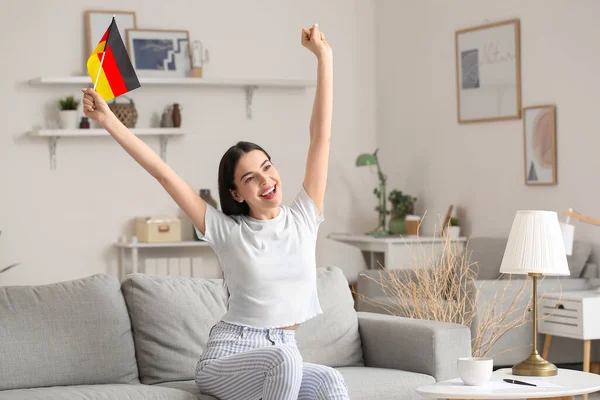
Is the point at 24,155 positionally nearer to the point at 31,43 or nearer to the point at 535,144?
the point at 31,43

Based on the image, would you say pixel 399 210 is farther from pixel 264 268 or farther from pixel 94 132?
pixel 264 268

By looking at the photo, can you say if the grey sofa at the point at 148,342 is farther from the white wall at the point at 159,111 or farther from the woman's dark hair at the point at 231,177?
the white wall at the point at 159,111

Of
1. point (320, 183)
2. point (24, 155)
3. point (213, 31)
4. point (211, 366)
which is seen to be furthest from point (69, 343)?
point (213, 31)

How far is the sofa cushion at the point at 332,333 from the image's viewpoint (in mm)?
3510

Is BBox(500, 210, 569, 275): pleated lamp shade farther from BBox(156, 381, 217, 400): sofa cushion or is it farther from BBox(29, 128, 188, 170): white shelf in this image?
BBox(29, 128, 188, 170): white shelf

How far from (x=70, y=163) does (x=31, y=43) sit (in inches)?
31.7

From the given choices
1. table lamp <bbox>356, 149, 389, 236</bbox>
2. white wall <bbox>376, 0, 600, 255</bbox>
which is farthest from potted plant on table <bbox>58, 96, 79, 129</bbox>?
white wall <bbox>376, 0, 600, 255</bbox>

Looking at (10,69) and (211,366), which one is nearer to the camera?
(211,366)

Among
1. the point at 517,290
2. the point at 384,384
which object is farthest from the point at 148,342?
the point at 517,290

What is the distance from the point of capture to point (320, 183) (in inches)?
115

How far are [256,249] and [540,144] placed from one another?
3334 millimetres

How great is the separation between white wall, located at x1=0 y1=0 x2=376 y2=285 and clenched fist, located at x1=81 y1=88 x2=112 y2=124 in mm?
3814

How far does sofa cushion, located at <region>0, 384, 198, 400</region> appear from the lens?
2.83 metres

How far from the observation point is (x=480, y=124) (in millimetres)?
6215
